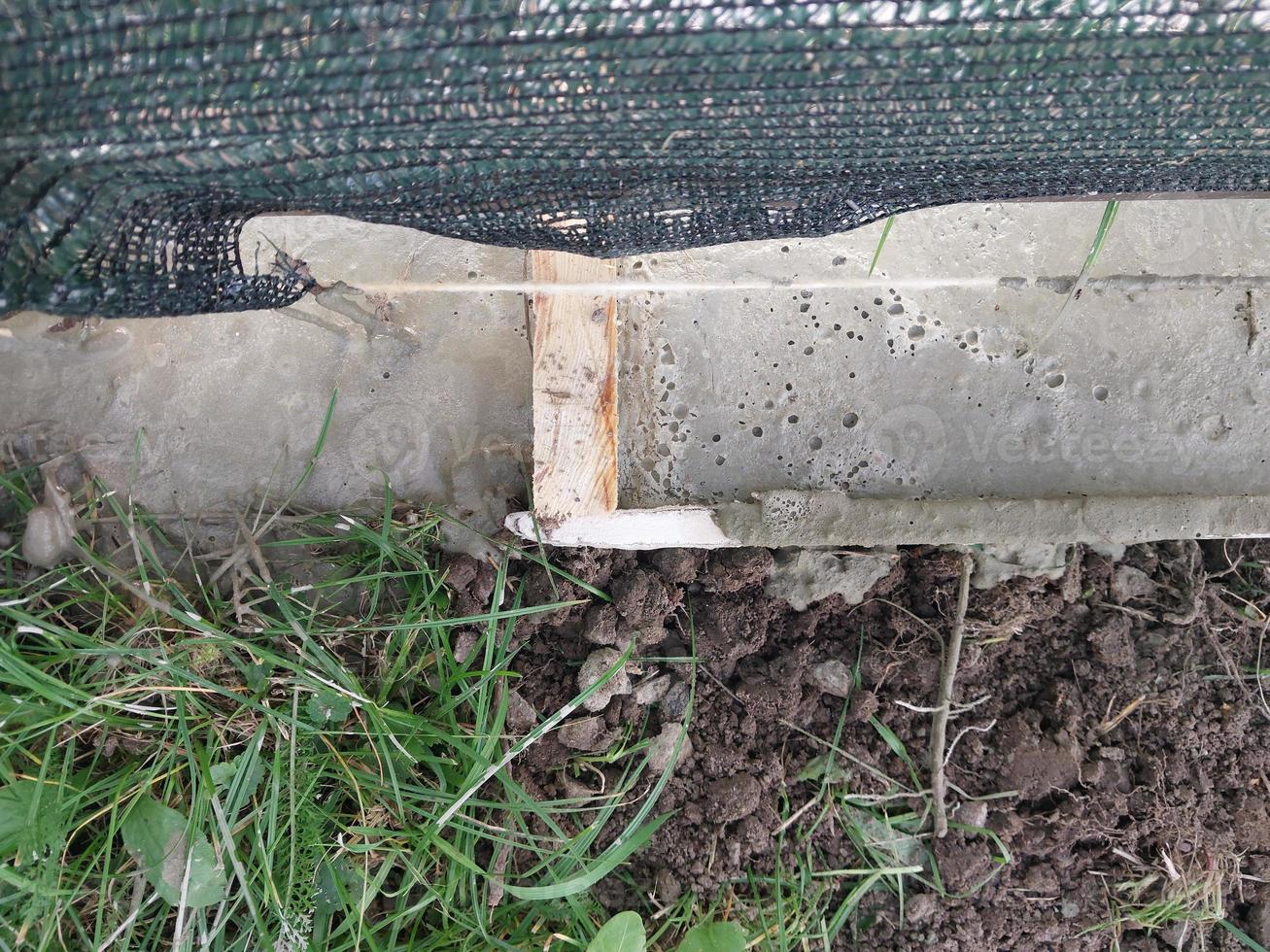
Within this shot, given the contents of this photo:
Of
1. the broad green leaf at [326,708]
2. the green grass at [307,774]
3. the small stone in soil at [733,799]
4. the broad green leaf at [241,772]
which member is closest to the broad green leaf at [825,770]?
the green grass at [307,774]

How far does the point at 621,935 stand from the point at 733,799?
32 centimetres

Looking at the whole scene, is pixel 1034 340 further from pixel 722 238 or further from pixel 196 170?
pixel 196 170

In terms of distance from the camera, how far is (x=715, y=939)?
1.55 meters

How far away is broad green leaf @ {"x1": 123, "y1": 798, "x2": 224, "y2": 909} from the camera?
1.52 metres

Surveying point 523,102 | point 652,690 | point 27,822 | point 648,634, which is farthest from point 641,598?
point 27,822

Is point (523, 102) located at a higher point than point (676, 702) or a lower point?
higher

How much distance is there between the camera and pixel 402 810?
5.21ft

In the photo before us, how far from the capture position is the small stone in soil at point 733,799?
167cm

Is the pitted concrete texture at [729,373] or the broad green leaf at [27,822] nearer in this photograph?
the broad green leaf at [27,822]

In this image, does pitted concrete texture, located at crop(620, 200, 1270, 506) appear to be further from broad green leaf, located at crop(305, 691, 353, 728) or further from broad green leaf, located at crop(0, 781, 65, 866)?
broad green leaf, located at crop(0, 781, 65, 866)

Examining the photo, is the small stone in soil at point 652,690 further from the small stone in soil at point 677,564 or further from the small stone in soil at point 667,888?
the small stone in soil at point 667,888

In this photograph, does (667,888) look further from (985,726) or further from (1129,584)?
(1129,584)

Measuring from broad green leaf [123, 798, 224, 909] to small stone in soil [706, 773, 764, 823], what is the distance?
891mm

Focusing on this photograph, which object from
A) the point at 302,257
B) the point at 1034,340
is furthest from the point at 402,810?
the point at 1034,340
